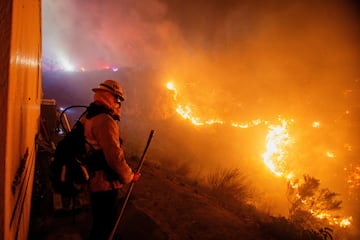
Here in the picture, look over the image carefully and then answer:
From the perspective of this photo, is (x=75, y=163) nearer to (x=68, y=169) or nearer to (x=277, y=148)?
(x=68, y=169)

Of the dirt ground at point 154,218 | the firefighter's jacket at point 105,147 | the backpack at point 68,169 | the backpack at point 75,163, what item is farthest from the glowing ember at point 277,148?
the backpack at point 68,169

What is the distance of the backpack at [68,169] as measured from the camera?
2.70 meters

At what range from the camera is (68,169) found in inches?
107

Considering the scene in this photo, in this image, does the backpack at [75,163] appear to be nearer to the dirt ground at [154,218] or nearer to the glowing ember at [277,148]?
the dirt ground at [154,218]

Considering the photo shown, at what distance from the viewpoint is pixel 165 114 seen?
56.0 feet

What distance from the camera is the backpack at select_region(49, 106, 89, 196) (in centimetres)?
270

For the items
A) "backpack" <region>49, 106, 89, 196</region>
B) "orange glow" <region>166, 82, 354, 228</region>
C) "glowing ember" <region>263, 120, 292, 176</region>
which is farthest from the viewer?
"glowing ember" <region>263, 120, 292, 176</region>

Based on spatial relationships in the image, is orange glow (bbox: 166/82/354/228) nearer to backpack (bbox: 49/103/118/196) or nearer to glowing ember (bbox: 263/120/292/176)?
glowing ember (bbox: 263/120/292/176)

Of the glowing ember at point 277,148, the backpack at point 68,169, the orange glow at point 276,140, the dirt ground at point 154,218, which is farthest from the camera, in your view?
the glowing ember at point 277,148

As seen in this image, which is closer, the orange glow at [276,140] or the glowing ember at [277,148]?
the orange glow at [276,140]

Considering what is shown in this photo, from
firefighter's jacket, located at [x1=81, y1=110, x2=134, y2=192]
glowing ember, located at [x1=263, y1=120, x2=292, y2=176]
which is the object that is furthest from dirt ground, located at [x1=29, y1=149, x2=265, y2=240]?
glowing ember, located at [x1=263, y1=120, x2=292, y2=176]

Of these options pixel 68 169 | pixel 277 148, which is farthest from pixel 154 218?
pixel 277 148

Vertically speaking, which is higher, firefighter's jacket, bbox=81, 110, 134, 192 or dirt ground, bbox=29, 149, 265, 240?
firefighter's jacket, bbox=81, 110, 134, 192

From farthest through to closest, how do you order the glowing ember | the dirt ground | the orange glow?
the glowing ember, the orange glow, the dirt ground
